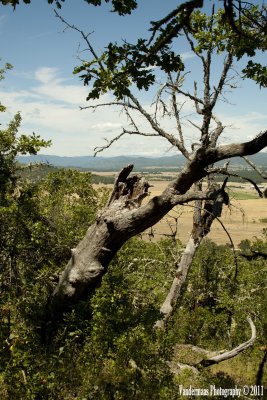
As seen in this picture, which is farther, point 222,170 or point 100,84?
point 222,170

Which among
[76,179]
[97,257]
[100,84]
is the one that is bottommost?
[97,257]

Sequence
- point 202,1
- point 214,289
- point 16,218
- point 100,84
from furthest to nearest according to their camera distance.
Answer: point 214,289, point 16,218, point 100,84, point 202,1

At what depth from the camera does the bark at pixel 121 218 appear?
6594 mm

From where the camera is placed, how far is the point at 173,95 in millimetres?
12805

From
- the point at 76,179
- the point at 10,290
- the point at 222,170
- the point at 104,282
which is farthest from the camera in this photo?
the point at 76,179

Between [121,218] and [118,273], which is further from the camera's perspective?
[118,273]

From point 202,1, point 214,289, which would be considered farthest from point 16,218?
point 214,289

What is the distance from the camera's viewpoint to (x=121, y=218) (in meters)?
7.38

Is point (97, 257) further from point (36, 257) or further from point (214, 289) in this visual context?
point (214, 289)

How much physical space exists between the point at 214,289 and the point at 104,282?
19.7 metres

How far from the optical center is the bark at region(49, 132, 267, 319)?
6594mm

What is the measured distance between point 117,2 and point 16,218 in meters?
9.25

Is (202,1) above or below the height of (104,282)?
above

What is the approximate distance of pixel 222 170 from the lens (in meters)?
7.34
